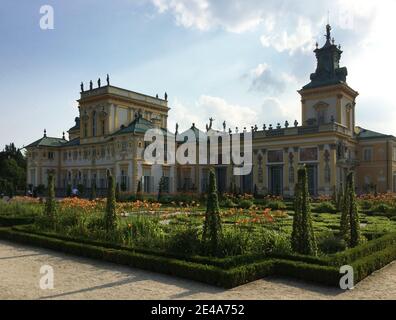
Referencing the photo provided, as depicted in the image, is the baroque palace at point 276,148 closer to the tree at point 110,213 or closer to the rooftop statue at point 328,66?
the rooftop statue at point 328,66

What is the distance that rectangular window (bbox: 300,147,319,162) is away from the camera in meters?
39.2

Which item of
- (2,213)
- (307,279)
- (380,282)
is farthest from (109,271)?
(2,213)

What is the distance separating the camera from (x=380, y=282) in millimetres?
8695

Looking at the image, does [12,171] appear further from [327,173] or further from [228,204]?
[327,173]

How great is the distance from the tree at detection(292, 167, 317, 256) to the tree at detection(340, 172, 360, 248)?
5.90 feet

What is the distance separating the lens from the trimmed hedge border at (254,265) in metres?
8.27

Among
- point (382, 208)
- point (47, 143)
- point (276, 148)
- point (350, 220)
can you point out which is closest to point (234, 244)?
point (350, 220)

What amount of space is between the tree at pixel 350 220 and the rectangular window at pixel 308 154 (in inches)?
1115

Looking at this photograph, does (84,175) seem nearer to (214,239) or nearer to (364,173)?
(364,173)

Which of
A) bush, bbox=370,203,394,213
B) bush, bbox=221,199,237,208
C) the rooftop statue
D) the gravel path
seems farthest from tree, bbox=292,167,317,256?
the rooftop statue

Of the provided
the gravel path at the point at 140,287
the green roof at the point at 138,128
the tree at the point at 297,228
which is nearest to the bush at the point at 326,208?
the gravel path at the point at 140,287

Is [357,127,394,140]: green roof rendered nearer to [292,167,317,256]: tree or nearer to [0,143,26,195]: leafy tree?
[292,167,317,256]: tree

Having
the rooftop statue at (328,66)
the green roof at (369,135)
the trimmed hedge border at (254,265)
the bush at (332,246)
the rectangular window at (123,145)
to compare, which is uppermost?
the rooftop statue at (328,66)
